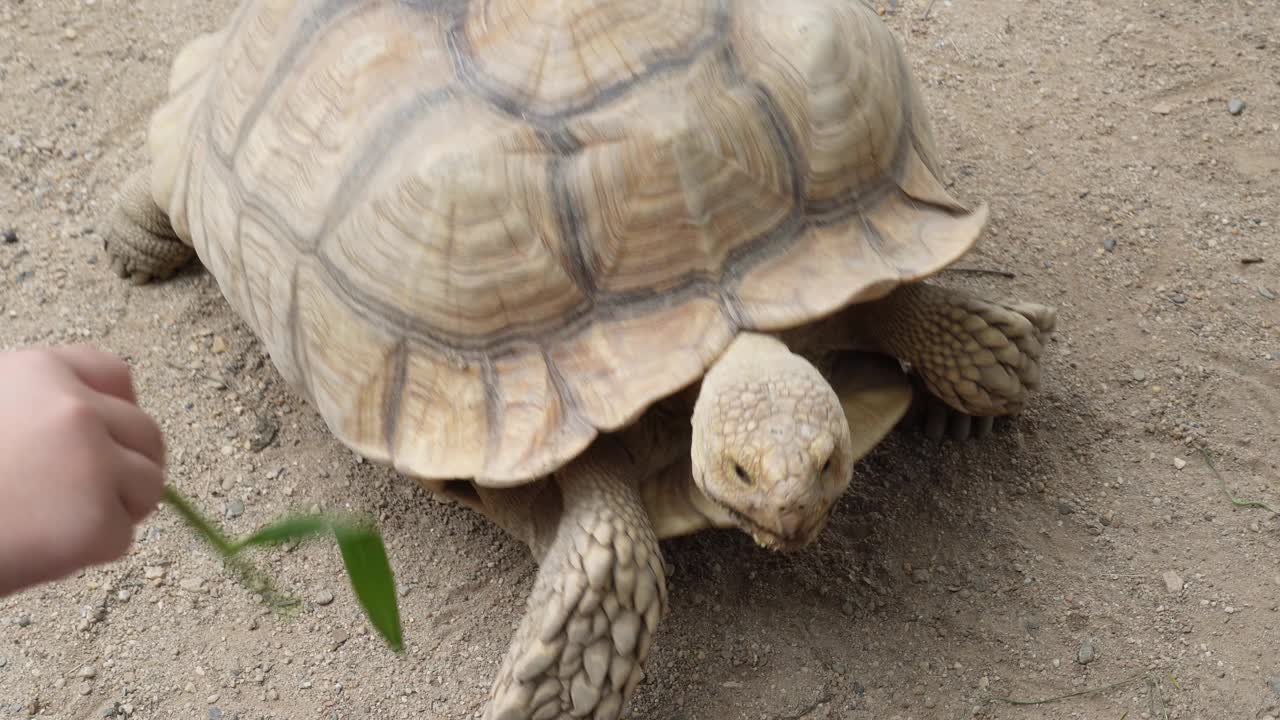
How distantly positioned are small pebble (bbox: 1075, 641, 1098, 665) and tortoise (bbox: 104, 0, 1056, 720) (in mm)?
605

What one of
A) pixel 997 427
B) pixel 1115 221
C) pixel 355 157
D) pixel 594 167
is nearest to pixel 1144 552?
pixel 997 427

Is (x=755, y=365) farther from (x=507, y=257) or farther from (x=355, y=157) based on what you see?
(x=355, y=157)

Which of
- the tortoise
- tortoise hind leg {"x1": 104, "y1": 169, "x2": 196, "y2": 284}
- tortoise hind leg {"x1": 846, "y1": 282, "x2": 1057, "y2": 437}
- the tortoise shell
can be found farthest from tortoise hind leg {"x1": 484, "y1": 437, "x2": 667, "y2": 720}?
tortoise hind leg {"x1": 104, "y1": 169, "x2": 196, "y2": 284}

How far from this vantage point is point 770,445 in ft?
6.15

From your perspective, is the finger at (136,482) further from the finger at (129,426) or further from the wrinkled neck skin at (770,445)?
the wrinkled neck skin at (770,445)

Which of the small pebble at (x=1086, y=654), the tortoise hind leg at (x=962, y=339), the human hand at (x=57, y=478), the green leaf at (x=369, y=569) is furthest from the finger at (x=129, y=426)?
the small pebble at (x=1086, y=654)

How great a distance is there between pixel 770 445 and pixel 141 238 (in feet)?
6.71

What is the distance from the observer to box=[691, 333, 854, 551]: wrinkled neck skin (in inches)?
73.5

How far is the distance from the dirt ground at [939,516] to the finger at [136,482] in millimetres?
1235

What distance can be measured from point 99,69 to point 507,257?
7.81ft

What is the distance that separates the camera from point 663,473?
2375 millimetres

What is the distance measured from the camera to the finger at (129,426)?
1182 mm

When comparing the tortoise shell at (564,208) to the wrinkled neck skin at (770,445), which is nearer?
the wrinkled neck skin at (770,445)

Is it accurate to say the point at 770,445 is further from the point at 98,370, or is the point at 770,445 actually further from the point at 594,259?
the point at 98,370
